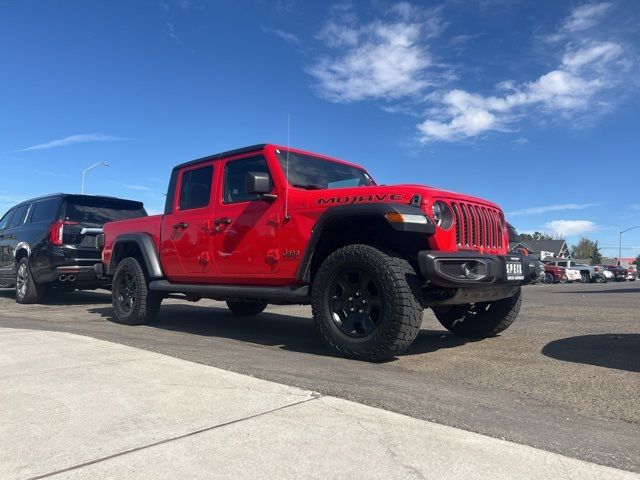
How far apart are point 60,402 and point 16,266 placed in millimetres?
8470

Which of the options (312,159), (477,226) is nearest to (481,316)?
(477,226)

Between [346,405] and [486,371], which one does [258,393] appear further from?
[486,371]

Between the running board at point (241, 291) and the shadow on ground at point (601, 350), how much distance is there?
243 cm

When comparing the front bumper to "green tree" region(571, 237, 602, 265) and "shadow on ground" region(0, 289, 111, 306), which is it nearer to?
"shadow on ground" region(0, 289, 111, 306)

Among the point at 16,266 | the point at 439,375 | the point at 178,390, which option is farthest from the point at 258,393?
the point at 16,266

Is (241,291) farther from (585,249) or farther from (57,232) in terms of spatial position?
(585,249)

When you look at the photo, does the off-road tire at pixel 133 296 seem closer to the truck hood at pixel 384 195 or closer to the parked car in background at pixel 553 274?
the truck hood at pixel 384 195

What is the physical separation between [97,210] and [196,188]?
14.4 feet

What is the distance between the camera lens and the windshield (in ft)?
18.2

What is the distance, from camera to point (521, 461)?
2.37 metres

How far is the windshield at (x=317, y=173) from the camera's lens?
555cm

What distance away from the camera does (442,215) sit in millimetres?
4480

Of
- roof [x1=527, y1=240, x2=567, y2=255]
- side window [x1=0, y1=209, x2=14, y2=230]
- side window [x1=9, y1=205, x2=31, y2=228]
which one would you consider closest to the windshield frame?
side window [x1=9, y1=205, x2=31, y2=228]

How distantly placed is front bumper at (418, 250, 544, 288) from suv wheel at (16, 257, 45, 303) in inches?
332
